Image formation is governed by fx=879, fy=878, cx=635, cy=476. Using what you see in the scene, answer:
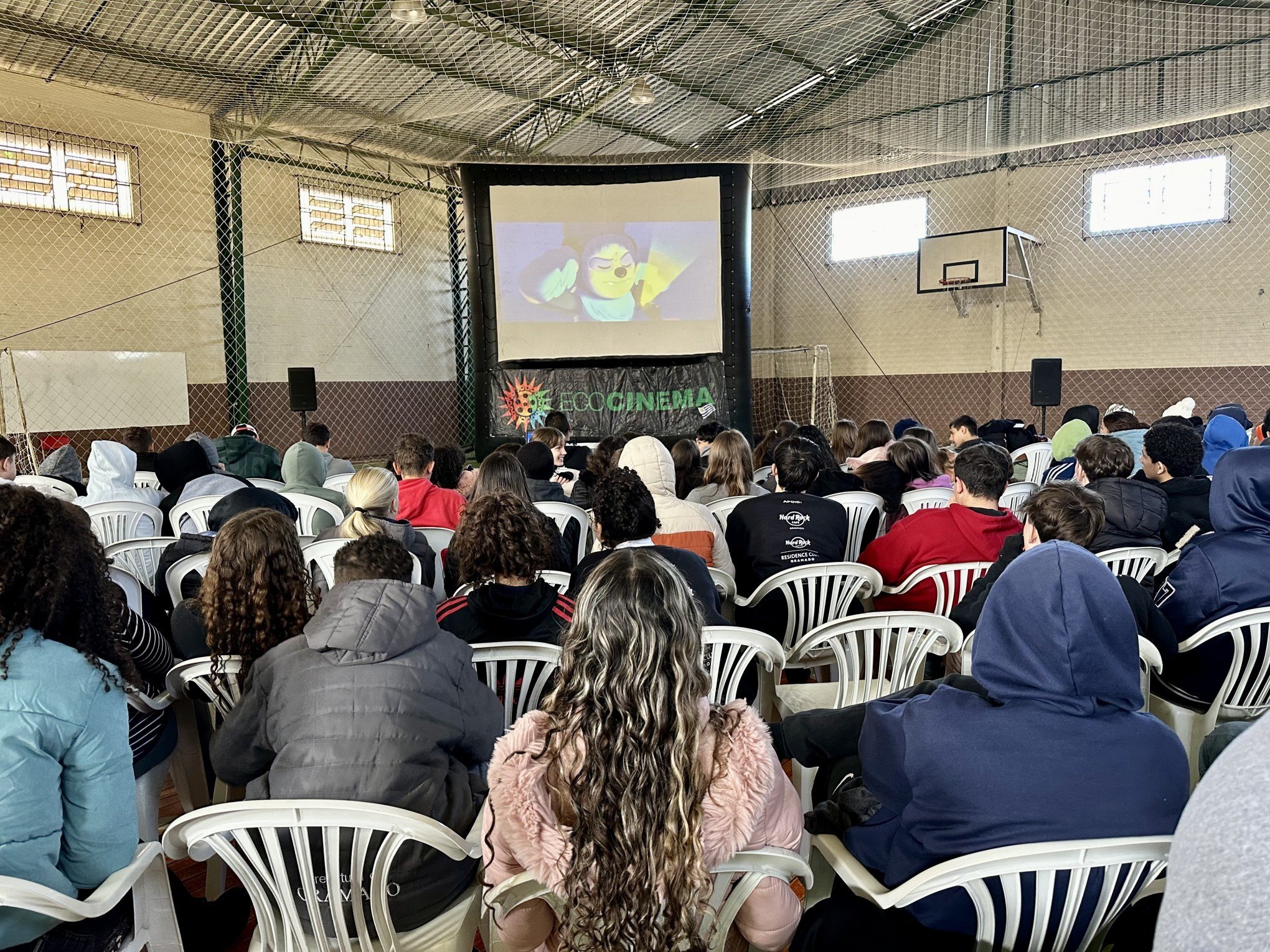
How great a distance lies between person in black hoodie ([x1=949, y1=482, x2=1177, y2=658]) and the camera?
92.9 inches

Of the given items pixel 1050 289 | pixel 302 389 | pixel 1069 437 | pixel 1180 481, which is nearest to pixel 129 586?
pixel 1180 481

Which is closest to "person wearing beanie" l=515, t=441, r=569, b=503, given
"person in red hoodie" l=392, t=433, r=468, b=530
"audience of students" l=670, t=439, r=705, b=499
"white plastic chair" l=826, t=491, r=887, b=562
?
→ "person in red hoodie" l=392, t=433, r=468, b=530

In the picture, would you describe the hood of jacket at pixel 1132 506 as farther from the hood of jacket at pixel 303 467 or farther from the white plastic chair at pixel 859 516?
the hood of jacket at pixel 303 467

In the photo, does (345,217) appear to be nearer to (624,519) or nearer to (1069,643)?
(624,519)

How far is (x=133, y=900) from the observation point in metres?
1.58

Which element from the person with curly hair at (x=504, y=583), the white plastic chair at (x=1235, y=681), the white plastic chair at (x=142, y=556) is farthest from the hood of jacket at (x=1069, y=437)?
the white plastic chair at (x=142, y=556)

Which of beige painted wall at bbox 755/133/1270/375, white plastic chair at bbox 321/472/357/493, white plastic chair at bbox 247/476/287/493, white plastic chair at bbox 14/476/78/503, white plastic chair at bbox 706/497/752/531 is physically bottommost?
white plastic chair at bbox 706/497/752/531

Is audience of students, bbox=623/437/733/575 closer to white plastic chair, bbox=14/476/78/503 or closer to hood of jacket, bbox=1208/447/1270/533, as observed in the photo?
hood of jacket, bbox=1208/447/1270/533

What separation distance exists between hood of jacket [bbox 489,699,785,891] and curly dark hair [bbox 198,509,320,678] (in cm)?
94

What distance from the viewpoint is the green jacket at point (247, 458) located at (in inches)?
209

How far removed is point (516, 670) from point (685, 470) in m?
2.77

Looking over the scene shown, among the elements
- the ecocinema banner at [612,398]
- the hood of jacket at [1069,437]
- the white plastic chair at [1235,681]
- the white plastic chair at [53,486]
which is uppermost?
the ecocinema banner at [612,398]

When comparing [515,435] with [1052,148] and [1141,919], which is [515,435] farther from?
[1141,919]

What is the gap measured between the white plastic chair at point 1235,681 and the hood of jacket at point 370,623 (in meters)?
2.08
